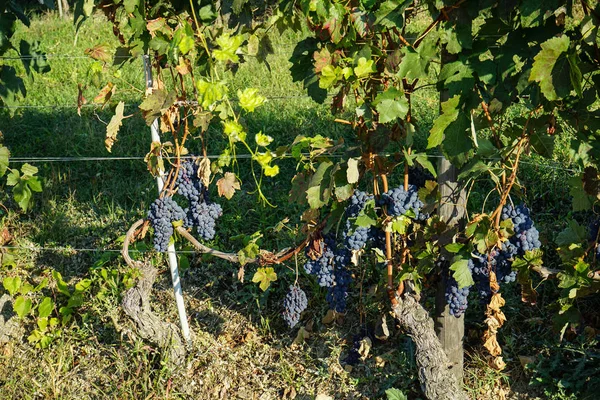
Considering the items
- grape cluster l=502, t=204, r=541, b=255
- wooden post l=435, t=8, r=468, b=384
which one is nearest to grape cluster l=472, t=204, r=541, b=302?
grape cluster l=502, t=204, r=541, b=255

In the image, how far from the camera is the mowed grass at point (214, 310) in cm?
332

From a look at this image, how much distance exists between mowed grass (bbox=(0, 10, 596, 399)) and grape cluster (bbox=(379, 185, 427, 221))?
416 millimetres

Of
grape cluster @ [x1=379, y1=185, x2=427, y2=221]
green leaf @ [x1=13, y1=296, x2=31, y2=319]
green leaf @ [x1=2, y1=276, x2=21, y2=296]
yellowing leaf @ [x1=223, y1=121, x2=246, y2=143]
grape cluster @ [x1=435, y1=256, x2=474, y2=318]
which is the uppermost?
yellowing leaf @ [x1=223, y1=121, x2=246, y2=143]

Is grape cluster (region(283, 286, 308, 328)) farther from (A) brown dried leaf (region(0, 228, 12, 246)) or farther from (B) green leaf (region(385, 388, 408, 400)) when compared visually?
(A) brown dried leaf (region(0, 228, 12, 246))

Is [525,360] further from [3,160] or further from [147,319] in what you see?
[3,160]

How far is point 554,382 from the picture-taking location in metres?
3.08

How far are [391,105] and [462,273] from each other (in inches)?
27.5

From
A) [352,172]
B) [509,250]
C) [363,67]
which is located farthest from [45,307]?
[509,250]

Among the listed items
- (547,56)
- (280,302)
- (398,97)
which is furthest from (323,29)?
(280,302)

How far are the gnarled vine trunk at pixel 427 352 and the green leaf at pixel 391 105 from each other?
2.77 ft

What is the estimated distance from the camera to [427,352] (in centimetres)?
290

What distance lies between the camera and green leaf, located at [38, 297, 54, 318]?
3.62 meters

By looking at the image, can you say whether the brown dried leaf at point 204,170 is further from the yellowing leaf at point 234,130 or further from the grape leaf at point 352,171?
the grape leaf at point 352,171

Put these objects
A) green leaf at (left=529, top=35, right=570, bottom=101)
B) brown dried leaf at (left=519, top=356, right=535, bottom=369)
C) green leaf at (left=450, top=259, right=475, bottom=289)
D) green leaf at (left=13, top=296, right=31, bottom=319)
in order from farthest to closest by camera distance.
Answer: green leaf at (left=13, top=296, right=31, bottom=319) < brown dried leaf at (left=519, top=356, right=535, bottom=369) < green leaf at (left=450, top=259, right=475, bottom=289) < green leaf at (left=529, top=35, right=570, bottom=101)
